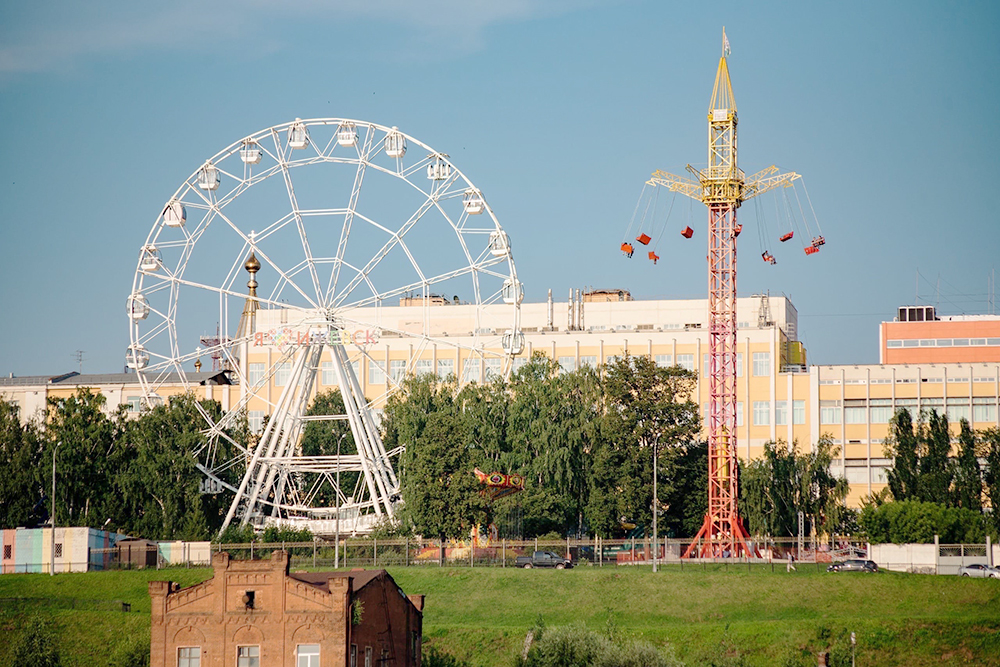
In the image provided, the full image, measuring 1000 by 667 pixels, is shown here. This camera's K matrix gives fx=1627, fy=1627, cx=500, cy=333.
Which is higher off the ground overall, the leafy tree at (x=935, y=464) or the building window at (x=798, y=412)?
the building window at (x=798, y=412)

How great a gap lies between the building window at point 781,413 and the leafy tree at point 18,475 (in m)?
57.6

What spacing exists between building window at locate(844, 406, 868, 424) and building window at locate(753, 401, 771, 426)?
6197 mm

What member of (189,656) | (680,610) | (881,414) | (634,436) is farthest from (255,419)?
(189,656)

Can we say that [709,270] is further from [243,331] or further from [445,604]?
[243,331]

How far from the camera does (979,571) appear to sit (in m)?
88.6

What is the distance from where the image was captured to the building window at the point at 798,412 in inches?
5143

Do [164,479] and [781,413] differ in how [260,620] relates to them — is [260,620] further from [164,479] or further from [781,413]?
[781,413]

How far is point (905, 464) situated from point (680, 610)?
96.4 ft

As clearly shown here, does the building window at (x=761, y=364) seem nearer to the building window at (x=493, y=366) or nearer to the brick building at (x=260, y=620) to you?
the building window at (x=493, y=366)

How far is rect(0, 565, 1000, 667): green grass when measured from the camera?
74812 millimetres

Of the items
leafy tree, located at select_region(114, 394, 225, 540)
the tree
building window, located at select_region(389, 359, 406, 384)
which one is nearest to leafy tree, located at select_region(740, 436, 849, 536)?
the tree

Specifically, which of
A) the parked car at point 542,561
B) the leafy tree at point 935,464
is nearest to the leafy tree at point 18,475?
the parked car at point 542,561

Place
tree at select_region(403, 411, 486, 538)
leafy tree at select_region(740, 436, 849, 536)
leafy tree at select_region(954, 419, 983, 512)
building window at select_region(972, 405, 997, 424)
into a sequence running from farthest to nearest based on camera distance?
building window at select_region(972, 405, 997, 424), leafy tree at select_region(740, 436, 849, 536), leafy tree at select_region(954, 419, 983, 512), tree at select_region(403, 411, 486, 538)

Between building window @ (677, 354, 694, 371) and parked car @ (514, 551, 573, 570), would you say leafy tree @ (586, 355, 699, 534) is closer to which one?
parked car @ (514, 551, 573, 570)
